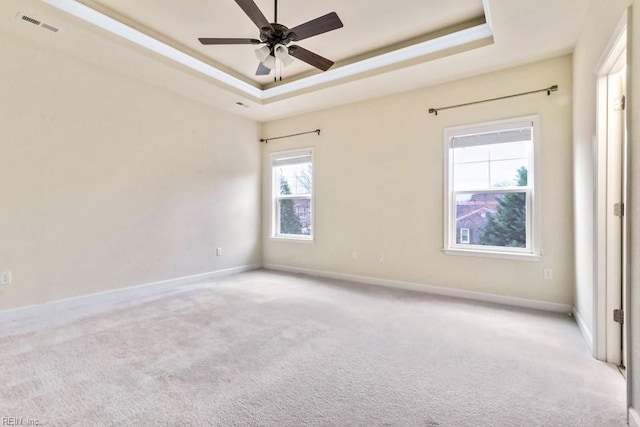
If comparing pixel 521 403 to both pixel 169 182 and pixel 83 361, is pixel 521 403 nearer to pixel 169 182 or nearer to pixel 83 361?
pixel 83 361

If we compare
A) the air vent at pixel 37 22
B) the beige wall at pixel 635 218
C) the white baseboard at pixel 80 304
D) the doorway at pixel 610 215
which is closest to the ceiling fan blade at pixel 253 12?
the air vent at pixel 37 22

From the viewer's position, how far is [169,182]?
433 cm

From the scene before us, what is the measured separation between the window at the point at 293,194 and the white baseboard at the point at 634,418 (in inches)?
162

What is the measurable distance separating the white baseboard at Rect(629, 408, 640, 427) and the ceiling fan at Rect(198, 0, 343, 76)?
2.90 meters

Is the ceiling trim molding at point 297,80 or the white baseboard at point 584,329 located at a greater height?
the ceiling trim molding at point 297,80

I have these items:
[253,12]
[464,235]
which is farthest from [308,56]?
[464,235]

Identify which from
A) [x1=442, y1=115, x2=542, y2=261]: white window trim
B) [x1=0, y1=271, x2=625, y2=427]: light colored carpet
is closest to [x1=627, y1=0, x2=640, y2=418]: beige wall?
[x1=0, y1=271, x2=625, y2=427]: light colored carpet

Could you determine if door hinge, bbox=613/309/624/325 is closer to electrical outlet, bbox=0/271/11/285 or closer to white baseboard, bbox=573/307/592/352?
white baseboard, bbox=573/307/592/352

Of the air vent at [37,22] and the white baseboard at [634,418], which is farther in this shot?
the air vent at [37,22]

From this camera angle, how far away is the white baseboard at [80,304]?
298cm

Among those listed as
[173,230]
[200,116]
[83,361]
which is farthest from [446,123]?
[83,361]

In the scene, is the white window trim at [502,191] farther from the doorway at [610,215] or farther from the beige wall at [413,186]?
the doorway at [610,215]

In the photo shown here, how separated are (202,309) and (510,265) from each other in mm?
3579

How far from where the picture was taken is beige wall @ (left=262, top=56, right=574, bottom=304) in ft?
10.8
